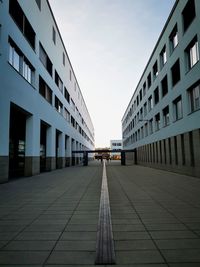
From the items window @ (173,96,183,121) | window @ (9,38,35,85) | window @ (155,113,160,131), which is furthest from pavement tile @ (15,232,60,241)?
window @ (155,113,160,131)

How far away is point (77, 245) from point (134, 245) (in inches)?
40.5

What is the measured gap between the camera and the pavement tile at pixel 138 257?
332cm

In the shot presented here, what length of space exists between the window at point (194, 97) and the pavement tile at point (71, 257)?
1518 centimetres

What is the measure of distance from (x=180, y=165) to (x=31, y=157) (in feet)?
40.9

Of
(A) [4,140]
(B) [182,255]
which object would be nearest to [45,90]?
(A) [4,140]

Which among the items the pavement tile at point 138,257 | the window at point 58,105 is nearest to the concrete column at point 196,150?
the pavement tile at point 138,257

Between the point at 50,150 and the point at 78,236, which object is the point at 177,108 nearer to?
the point at 50,150

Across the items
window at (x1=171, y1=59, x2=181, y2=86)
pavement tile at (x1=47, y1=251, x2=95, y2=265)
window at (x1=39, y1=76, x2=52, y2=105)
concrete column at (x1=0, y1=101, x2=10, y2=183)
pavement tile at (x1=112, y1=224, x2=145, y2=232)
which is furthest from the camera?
window at (x1=171, y1=59, x2=181, y2=86)

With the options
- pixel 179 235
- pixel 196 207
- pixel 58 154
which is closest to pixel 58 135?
pixel 58 154

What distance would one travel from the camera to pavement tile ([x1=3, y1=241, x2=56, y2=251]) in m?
3.85

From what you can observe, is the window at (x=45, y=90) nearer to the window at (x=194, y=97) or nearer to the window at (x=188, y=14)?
the window at (x=194, y=97)

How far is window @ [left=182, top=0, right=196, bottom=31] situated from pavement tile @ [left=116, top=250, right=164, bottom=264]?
1794 centimetres

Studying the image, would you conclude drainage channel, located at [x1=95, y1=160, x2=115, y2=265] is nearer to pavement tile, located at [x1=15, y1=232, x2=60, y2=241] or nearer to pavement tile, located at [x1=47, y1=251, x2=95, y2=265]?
pavement tile, located at [x1=47, y1=251, x2=95, y2=265]

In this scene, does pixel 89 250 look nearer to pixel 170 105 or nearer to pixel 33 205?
pixel 33 205
